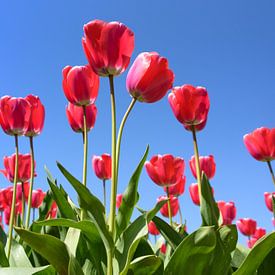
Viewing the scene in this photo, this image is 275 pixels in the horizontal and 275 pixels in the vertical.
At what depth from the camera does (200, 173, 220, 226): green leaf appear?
1.48 meters

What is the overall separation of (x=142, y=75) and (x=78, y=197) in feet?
1.59

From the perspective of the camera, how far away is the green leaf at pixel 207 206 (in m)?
1.48

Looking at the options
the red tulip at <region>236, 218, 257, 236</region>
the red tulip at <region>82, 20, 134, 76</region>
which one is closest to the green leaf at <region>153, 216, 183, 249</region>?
the red tulip at <region>82, 20, 134, 76</region>

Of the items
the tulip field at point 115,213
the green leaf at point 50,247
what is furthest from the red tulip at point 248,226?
the green leaf at point 50,247

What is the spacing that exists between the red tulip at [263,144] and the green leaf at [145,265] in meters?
1.52

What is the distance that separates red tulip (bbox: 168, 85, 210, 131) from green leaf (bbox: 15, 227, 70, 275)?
88 cm

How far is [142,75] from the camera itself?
1476 mm

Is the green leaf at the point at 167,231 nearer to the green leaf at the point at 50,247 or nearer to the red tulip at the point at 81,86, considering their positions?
the green leaf at the point at 50,247

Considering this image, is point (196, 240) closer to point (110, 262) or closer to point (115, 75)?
point (110, 262)

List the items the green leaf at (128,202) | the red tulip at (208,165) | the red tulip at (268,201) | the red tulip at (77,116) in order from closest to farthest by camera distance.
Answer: the green leaf at (128,202) < the red tulip at (77,116) < the red tulip at (208,165) < the red tulip at (268,201)

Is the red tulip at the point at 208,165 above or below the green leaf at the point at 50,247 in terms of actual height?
above

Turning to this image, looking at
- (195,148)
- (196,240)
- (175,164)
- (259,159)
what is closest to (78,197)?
(196,240)

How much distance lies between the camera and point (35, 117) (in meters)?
2.00

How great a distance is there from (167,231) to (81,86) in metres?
0.69
